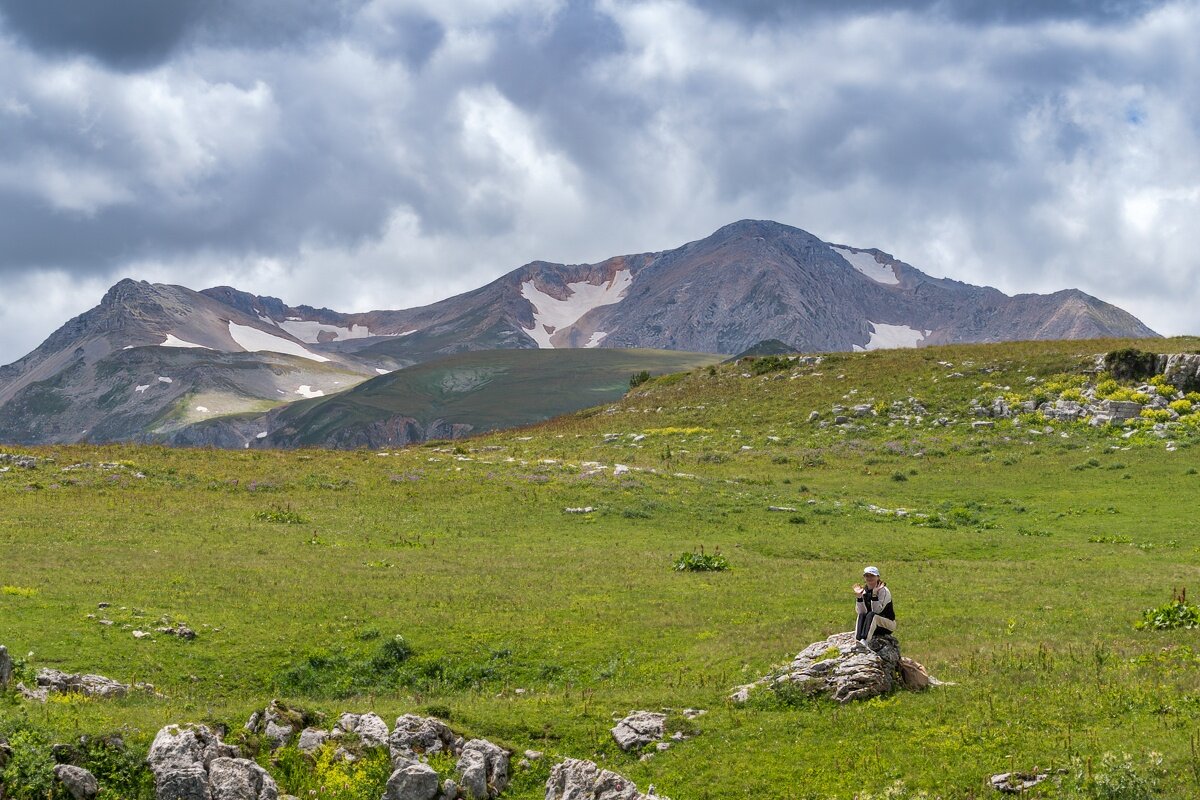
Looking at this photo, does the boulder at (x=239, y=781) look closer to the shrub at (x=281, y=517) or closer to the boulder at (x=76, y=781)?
the boulder at (x=76, y=781)

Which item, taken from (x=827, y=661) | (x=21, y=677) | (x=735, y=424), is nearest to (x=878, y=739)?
(x=827, y=661)

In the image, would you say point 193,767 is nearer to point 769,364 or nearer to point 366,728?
point 366,728

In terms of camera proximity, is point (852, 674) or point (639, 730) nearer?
point (639, 730)

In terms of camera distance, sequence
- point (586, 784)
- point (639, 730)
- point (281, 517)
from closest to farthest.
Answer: point (586, 784) → point (639, 730) → point (281, 517)

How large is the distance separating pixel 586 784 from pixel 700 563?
19864 millimetres

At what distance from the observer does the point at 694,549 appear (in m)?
39.6

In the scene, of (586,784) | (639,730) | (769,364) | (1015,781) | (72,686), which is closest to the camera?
(1015,781)

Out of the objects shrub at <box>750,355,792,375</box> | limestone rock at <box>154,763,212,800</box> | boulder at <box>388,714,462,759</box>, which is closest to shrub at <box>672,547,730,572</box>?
boulder at <box>388,714,462,759</box>

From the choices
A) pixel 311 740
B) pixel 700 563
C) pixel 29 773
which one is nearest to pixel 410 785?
pixel 311 740

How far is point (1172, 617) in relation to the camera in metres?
23.0

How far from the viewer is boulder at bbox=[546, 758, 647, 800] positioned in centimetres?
1538

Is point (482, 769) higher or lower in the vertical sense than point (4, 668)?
lower

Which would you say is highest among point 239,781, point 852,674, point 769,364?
point 769,364

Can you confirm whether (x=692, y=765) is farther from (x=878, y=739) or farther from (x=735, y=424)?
(x=735, y=424)
